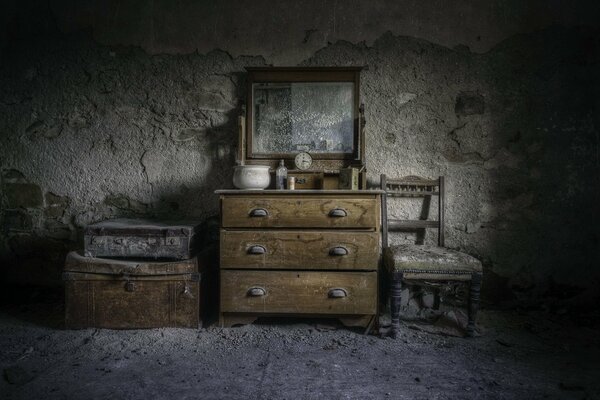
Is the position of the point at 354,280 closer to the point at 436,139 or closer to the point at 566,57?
the point at 436,139

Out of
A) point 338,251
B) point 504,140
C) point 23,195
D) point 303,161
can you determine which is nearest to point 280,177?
point 303,161

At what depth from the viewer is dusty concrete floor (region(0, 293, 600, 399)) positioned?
2.04 meters

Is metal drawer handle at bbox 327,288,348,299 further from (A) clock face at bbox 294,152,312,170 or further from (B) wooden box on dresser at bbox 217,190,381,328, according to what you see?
(A) clock face at bbox 294,152,312,170

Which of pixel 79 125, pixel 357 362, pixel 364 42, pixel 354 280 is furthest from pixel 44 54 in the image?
pixel 357 362

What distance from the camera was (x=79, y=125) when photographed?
3420 millimetres

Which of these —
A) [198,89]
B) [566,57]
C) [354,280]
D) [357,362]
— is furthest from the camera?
[198,89]

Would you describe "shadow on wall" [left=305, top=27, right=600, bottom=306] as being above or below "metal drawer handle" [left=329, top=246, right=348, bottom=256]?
above

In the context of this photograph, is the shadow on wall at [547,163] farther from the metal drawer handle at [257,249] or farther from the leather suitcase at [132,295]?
the leather suitcase at [132,295]

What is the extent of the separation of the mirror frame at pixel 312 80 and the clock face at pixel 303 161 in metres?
0.08

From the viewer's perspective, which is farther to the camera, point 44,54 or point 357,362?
point 44,54

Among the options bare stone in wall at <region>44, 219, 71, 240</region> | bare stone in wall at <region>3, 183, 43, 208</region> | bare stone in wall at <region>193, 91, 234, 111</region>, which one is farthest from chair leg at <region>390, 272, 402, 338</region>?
bare stone in wall at <region>3, 183, 43, 208</region>

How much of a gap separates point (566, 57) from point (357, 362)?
117 inches

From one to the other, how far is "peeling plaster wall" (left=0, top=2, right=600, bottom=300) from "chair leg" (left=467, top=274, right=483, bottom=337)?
0.68 m

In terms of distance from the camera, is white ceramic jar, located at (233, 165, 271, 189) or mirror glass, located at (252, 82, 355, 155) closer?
white ceramic jar, located at (233, 165, 271, 189)
